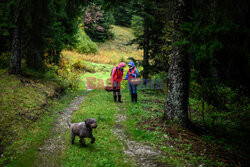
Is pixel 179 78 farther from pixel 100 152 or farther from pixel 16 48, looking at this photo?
pixel 16 48

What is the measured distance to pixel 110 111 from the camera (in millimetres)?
8383

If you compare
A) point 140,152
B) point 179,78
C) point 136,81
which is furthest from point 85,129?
point 136,81

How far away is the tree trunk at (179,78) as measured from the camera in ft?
19.4

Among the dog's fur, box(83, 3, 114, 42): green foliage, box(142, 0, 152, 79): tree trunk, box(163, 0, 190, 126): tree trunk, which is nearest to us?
the dog's fur

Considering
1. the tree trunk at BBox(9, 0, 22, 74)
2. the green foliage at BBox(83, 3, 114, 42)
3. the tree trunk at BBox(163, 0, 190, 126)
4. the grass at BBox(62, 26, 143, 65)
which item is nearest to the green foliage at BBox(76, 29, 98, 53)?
the grass at BBox(62, 26, 143, 65)

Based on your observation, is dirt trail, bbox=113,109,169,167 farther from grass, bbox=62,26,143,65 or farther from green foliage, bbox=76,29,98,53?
green foliage, bbox=76,29,98,53

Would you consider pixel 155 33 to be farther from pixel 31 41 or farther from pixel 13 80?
pixel 13 80

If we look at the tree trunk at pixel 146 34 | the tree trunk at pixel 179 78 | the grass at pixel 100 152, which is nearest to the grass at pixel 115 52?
the tree trunk at pixel 146 34

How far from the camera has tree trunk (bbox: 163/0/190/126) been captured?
19.4 feet

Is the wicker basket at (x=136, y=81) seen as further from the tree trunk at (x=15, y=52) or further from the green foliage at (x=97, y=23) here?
the green foliage at (x=97, y=23)

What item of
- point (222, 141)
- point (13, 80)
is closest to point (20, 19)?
point (13, 80)

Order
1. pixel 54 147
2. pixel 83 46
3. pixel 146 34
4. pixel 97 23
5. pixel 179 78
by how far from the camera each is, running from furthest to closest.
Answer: pixel 97 23, pixel 83 46, pixel 146 34, pixel 179 78, pixel 54 147

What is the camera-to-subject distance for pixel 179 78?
5.98 metres

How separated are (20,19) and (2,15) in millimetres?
1629
